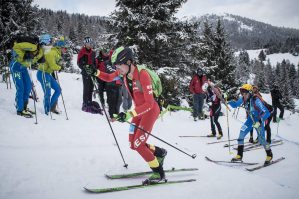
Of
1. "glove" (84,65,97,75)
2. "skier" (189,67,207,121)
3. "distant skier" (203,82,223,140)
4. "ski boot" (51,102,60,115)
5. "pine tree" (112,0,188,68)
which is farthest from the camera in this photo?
"pine tree" (112,0,188,68)

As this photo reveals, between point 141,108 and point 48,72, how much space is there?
4850 millimetres

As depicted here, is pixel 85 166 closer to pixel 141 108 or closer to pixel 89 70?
pixel 141 108

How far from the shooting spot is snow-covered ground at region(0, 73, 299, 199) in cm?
412

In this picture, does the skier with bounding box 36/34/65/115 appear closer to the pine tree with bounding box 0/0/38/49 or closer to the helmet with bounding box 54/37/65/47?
the helmet with bounding box 54/37/65/47

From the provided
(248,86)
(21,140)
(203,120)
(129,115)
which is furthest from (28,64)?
(203,120)

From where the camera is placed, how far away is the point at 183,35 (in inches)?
621

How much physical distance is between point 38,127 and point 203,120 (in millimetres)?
9872

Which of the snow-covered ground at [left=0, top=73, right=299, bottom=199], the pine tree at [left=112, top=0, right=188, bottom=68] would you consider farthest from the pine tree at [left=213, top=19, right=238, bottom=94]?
the snow-covered ground at [left=0, top=73, right=299, bottom=199]

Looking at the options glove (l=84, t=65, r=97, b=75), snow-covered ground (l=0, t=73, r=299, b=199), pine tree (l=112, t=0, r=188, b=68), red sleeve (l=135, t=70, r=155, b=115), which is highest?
A: pine tree (l=112, t=0, r=188, b=68)

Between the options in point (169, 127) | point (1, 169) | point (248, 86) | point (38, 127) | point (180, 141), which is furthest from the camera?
point (169, 127)

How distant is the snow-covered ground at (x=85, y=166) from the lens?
4117mm

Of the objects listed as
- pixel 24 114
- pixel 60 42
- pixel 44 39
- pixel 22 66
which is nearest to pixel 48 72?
pixel 22 66

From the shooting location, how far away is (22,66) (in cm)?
708

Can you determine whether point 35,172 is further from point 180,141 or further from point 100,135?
point 180,141
